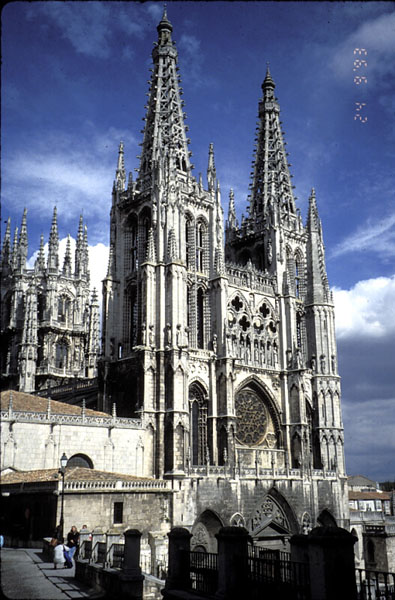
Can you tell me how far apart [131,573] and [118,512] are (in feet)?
47.5

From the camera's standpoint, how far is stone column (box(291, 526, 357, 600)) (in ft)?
35.8

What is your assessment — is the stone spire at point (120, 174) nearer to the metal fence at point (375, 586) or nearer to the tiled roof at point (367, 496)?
the metal fence at point (375, 586)

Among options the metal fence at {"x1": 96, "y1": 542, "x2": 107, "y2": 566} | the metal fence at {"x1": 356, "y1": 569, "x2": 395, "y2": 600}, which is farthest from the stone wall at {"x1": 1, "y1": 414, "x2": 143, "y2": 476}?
the metal fence at {"x1": 356, "y1": 569, "x2": 395, "y2": 600}

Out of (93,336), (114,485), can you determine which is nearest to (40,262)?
(93,336)

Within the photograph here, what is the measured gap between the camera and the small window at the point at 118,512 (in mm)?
30781

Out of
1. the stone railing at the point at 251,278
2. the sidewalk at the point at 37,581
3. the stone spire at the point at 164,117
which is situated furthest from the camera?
the stone railing at the point at 251,278

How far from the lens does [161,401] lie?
1597 inches

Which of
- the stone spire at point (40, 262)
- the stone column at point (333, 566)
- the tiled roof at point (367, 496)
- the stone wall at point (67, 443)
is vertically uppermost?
the stone spire at point (40, 262)

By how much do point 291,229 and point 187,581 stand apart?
43551 millimetres

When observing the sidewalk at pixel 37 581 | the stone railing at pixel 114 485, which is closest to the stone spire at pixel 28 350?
the stone railing at pixel 114 485

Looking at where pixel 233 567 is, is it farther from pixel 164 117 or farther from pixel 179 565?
pixel 164 117

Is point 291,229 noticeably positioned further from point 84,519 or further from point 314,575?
point 314,575

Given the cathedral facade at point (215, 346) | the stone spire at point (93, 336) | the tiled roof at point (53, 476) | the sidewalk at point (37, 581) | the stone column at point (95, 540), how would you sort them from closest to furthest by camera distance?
1. the sidewalk at point (37, 581)
2. the stone column at point (95, 540)
3. the tiled roof at point (53, 476)
4. the cathedral facade at point (215, 346)
5. the stone spire at point (93, 336)

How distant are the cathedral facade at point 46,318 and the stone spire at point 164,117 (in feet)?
69.2
